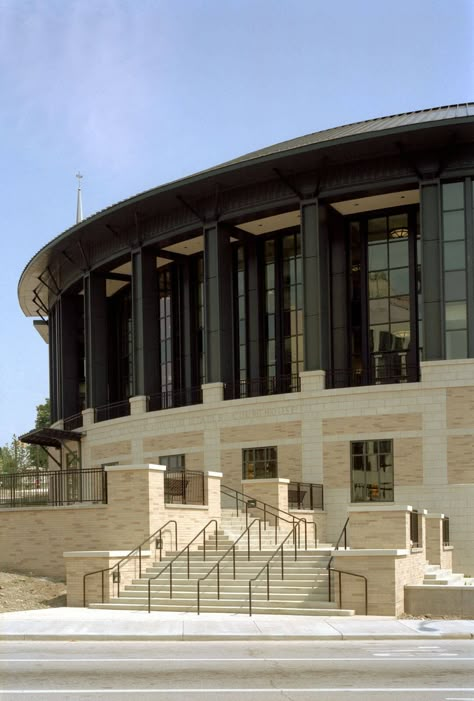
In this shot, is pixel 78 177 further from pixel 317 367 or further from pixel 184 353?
pixel 317 367

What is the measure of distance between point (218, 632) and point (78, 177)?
2259 inches

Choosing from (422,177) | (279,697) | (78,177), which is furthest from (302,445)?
(78,177)

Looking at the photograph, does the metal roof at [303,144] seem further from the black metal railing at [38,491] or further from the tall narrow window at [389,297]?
the black metal railing at [38,491]

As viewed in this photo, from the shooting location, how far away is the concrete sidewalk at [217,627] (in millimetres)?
20141

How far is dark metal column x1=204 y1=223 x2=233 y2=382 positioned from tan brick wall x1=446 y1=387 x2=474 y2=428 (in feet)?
32.1

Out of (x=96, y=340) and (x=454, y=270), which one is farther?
(x=96, y=340)

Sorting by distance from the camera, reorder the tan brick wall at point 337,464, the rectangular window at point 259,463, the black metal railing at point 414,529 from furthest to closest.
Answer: the rectangular window at point 259,463 → the tan brick wall at point 337,464 → the black metal railing at point 414,529

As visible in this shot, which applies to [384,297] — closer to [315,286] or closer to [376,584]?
[315,286]

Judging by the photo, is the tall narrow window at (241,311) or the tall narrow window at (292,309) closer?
the tall narrow window at (292,309)

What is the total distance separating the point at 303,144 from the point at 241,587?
70.1ft

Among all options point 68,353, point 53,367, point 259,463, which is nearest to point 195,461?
point 259,463

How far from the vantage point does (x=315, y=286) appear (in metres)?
39.4

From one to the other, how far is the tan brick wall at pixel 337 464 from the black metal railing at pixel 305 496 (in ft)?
1.59

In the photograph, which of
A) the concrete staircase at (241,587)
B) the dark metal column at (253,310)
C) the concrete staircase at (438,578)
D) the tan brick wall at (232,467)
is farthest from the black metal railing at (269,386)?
the concrete staircase at (241,587)
